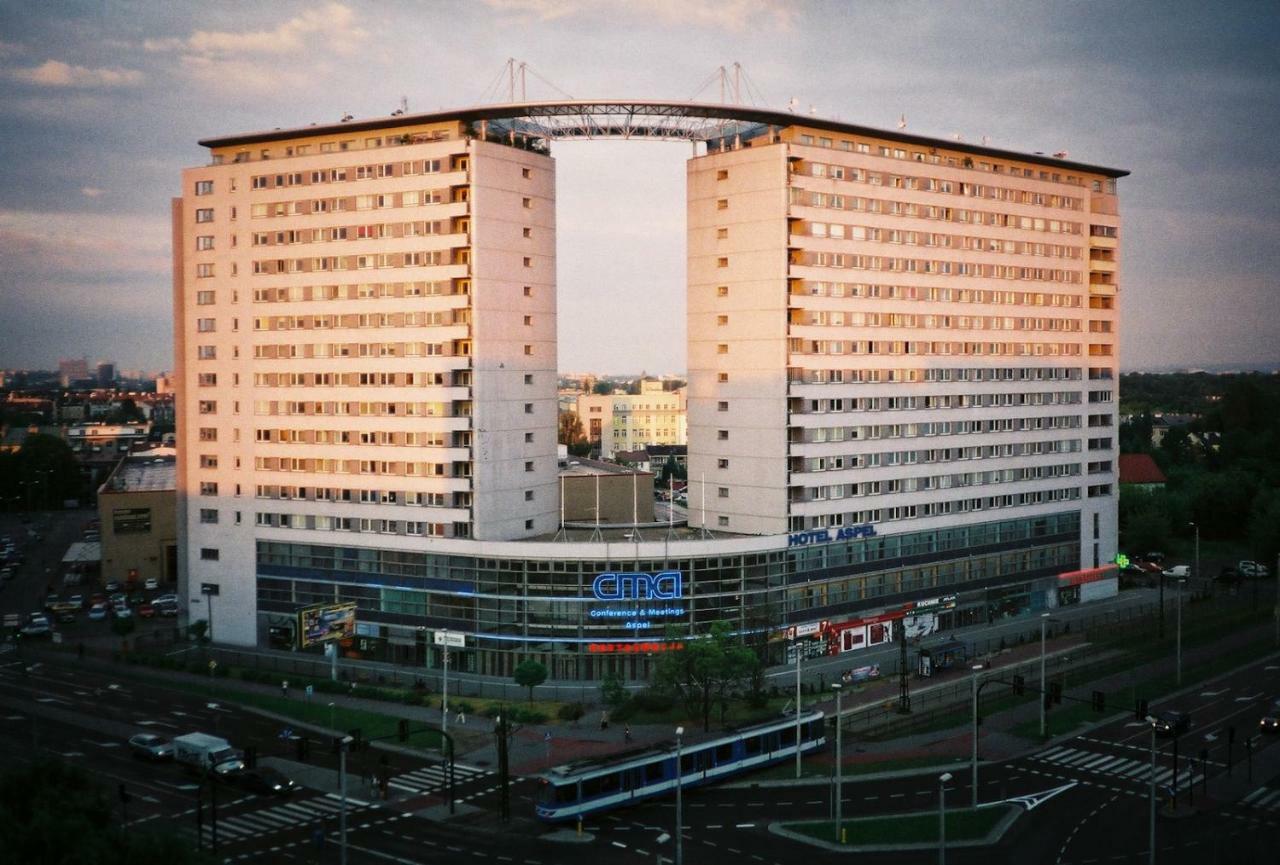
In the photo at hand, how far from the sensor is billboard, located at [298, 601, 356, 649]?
81.9 meters

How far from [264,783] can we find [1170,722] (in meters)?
56.2

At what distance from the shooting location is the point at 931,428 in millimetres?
99625

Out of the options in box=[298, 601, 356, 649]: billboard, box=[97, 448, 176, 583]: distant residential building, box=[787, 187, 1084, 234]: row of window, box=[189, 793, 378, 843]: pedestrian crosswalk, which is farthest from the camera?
box=[97, 448, 176, 583]: distant residential building

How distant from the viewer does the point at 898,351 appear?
97312 mm

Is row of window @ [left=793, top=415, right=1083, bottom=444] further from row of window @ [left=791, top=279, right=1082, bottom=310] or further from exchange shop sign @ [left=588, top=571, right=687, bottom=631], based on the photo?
exchange shop sign @ [left=588, top=571, right=687, bottom=631]

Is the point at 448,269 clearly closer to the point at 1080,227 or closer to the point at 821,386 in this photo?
the point at 821,386

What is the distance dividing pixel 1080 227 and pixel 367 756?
85255mm

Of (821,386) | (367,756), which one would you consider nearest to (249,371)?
(367,756)

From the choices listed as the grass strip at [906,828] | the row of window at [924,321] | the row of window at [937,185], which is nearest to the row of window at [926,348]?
the row of window at [924,321]

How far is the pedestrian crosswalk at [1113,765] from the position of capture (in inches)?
2498

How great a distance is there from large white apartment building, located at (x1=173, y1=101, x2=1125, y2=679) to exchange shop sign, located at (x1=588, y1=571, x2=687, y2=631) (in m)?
0.22

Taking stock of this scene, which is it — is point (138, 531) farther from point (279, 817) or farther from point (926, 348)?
point (926, 348)

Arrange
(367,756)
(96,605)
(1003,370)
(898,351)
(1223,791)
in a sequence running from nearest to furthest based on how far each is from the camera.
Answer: (1223,791) < (367,756) < (898,351) < (1003,370) < (96,605)

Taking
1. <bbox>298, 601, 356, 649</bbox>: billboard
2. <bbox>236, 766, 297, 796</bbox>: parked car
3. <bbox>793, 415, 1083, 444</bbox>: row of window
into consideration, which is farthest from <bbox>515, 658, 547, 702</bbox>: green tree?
<bbox>793, 415, 1083, 444</bbox>: row of window
